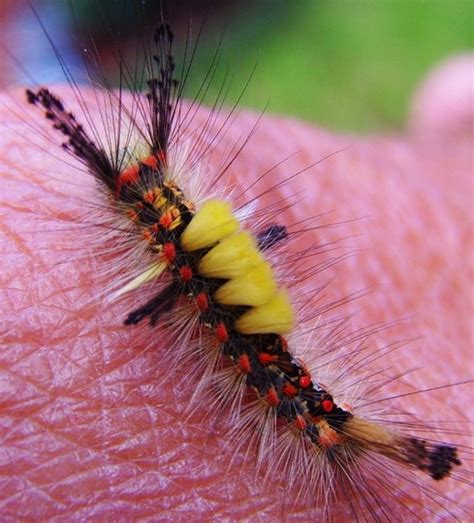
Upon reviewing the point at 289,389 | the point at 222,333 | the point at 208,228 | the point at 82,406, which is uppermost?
the point at 208,228

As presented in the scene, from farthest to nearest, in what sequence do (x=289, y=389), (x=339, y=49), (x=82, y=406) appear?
(x=339, y=49)
(x=289, y=389)
(x=82, y=406)

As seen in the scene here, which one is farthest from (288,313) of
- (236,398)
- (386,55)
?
(386,55)

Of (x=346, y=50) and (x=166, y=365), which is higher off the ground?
(x=346, y=50)

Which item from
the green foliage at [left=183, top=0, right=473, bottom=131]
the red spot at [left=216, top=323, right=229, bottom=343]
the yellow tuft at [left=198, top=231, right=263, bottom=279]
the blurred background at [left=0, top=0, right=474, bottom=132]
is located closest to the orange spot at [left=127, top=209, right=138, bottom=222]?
the yellow tuft at [left=198, top=231, right=263, bottom=279]

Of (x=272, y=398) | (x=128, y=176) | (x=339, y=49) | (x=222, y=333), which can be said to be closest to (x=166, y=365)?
(x=222, y=333)

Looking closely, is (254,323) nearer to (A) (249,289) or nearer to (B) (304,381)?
(A) (249,289)

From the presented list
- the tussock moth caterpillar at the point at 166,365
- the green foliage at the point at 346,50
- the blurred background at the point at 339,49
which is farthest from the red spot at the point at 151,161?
the green foliage at the point at 346,50

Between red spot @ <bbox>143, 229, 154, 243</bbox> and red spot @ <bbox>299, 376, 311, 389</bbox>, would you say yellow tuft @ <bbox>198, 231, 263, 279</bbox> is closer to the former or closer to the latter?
red spot @ <bbox>143, 229, 154, 243</bbox>

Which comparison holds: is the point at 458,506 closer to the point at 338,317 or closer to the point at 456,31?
the point at 338,317
